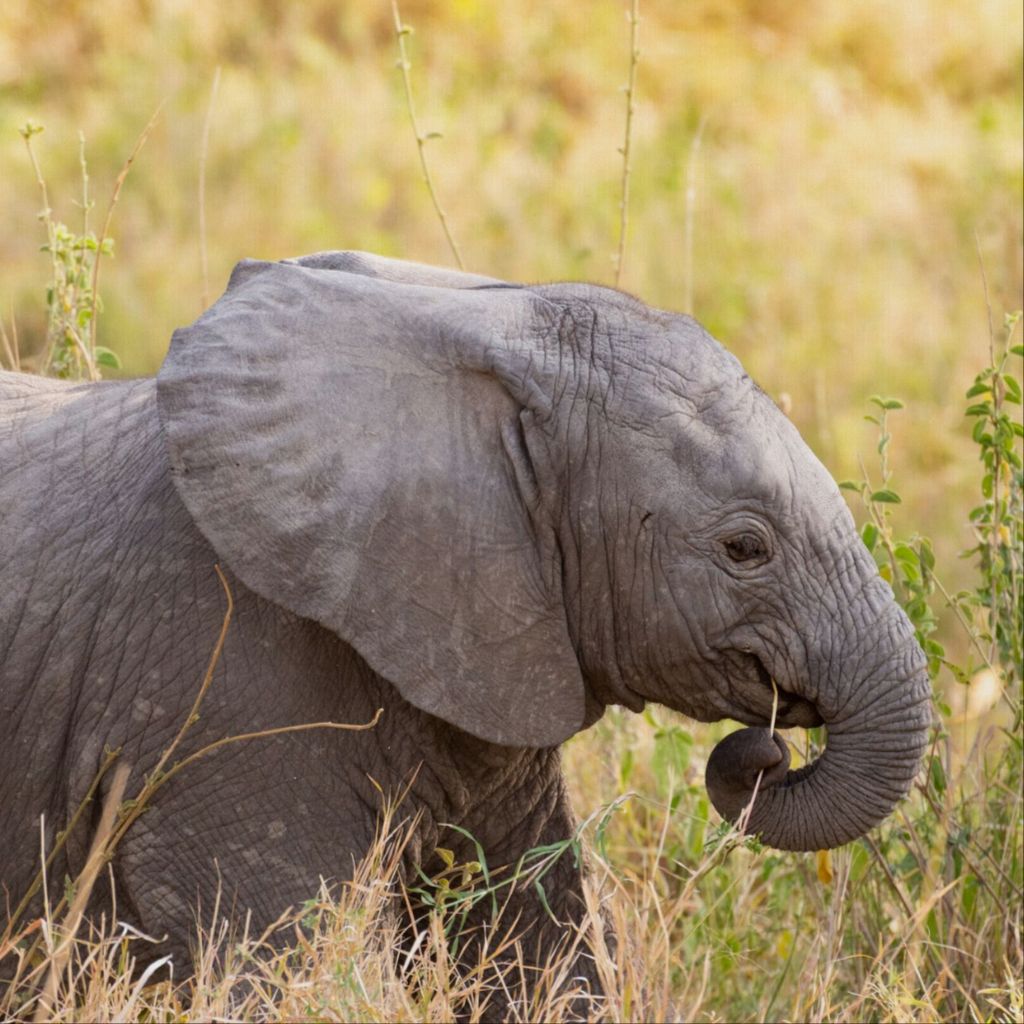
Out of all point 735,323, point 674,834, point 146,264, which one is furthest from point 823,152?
point 674,834

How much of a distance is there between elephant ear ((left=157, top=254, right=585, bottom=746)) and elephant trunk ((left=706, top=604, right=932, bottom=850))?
39cm

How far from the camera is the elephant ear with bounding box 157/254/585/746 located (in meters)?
3.96

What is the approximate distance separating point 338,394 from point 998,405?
6.63 feet

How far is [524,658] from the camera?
13.3 ft

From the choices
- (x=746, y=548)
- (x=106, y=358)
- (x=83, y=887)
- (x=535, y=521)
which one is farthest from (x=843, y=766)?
(x=106, y=358)

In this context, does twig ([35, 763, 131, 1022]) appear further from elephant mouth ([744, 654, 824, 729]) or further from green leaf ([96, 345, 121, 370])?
green leaf ([96, 345, 121, 370])

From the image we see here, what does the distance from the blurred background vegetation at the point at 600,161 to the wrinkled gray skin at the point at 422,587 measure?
6.84 meters

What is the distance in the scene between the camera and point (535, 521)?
4086 mm

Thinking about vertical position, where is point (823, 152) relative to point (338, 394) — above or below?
below

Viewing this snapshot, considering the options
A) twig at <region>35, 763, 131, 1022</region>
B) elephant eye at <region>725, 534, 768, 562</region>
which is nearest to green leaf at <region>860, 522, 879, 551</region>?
elephant eye at <region>725, 534, 768, 562</region>

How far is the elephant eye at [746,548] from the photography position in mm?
4012

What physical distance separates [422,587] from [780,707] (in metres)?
0.78

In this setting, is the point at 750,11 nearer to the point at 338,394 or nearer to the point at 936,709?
the point at 936,709

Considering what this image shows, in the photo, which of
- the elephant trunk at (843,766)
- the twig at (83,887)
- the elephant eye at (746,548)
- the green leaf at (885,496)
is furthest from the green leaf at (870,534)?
the twig at (83,887)
